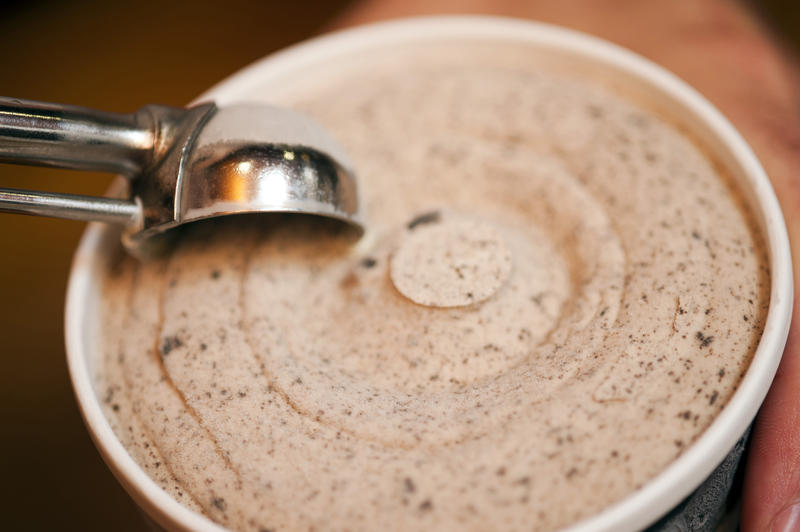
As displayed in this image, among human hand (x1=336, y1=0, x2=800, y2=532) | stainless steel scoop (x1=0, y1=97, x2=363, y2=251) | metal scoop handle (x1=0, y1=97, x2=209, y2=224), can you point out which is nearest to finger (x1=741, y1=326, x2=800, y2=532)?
human hand (x1=336, y1=0, x2=800, y2=532)

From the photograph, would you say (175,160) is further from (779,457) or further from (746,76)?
(746,76)

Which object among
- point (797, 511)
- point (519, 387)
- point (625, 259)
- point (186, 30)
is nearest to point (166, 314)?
point (519, 387)

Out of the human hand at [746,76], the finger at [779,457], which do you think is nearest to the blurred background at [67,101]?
the human hand at [746,76]

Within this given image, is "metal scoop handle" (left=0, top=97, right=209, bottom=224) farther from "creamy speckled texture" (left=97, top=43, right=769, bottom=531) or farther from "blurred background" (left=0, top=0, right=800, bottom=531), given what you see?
"blurred background" (left=0, top=0, right=800, bottom=531)

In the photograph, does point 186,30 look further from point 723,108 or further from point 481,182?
point 723,108

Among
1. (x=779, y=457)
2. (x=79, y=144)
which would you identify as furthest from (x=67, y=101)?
(x=779, y=457)

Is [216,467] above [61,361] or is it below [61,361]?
above
